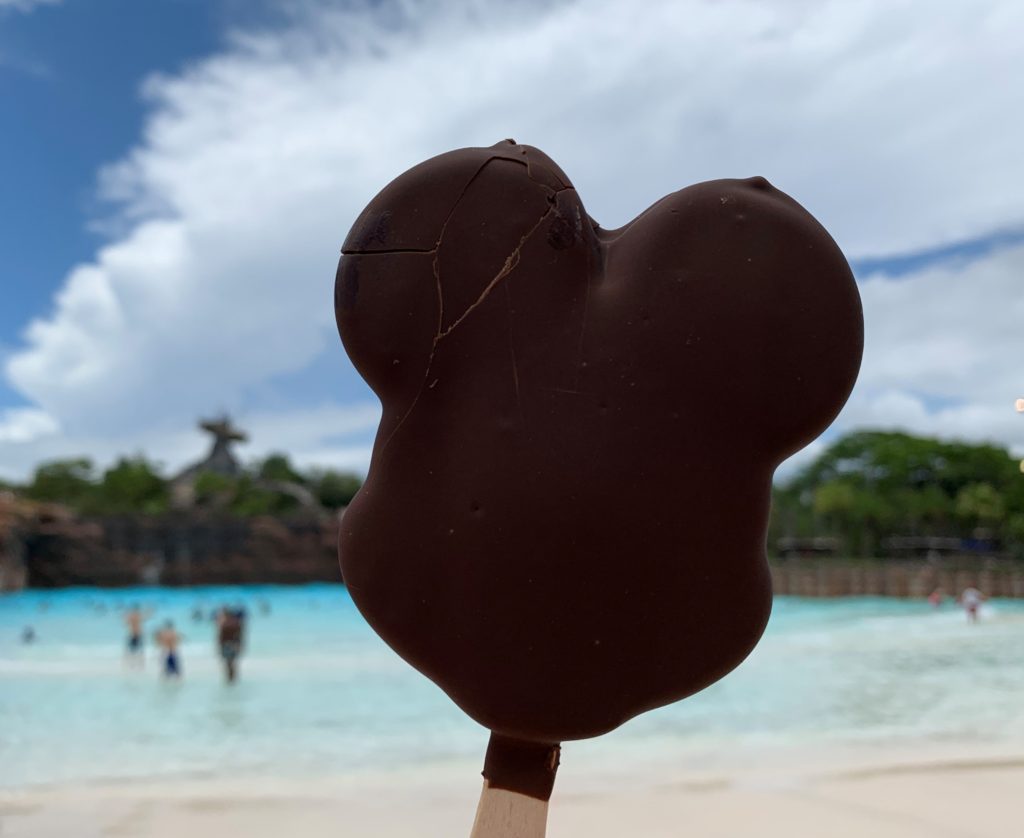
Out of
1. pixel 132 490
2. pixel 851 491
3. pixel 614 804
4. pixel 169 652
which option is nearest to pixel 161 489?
pixel 132 490

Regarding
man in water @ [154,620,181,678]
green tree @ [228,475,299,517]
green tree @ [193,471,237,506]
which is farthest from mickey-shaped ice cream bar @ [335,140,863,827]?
green tree @ [193,471,237,506]

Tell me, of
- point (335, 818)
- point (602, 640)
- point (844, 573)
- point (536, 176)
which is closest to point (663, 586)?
point (602, 640)

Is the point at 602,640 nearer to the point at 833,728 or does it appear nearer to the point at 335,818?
the point at 335,818

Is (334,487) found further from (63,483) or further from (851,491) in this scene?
(851,491)

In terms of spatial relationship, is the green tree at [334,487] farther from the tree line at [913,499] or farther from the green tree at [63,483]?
the tree line at [913,499]

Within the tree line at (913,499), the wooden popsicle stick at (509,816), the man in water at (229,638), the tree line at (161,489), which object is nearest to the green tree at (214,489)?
the tree line at (161,489)
